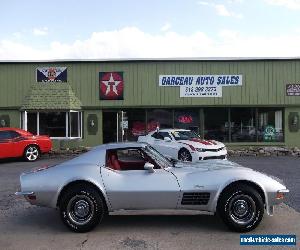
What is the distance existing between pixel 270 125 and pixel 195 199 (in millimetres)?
16986

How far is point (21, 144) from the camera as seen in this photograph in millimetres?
17750

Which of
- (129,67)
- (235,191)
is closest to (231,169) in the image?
(235,191)

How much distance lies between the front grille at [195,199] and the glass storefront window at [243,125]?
16.3 m

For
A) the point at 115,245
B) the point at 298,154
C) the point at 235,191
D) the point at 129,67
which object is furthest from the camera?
the point at 129,67

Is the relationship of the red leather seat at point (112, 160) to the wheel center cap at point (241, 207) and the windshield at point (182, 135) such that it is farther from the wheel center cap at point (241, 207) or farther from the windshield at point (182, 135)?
the windshield at point (182, 135)

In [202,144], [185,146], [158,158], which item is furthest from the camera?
[185,146]

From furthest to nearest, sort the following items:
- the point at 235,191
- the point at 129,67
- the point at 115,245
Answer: the point at 129,67 < the point at 235,191 < the point at 115,245

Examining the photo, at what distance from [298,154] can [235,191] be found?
1481cm

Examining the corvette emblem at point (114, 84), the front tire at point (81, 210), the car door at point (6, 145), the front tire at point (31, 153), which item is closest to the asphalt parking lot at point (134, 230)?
the front tire at point (81, 210)

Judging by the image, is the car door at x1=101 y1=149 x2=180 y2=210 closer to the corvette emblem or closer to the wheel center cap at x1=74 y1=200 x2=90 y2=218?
A: the wheel center cap at x1=74 y1=200 x2=90 y2=218

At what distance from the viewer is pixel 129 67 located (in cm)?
2189

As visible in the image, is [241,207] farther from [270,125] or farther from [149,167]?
[270,125]

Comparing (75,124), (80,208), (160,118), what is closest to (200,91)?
(160,118)

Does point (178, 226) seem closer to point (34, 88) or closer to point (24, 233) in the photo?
point (24, 233)
